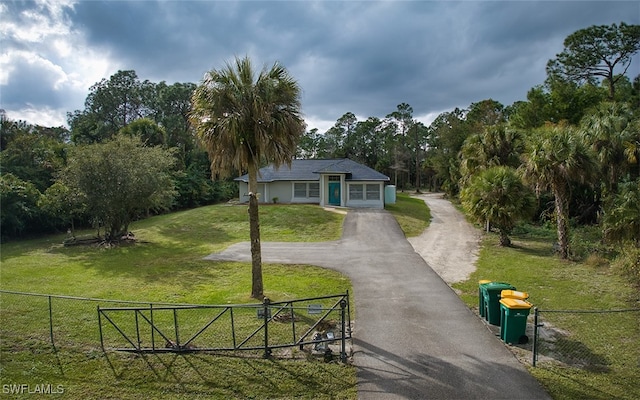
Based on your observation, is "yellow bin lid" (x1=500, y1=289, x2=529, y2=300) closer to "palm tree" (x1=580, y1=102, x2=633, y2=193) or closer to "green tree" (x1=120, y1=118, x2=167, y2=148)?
"palm tree" (x1=580, y1=102, x2=633, y2=193)

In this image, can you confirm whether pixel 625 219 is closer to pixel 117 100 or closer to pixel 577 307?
pixel 577 307

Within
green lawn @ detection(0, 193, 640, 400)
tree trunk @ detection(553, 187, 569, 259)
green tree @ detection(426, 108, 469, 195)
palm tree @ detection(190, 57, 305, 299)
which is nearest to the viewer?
green lawn @ detection(0, 193, 640, 400)

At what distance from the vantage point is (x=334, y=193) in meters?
35.6

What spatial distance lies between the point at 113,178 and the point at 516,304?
21499 mm

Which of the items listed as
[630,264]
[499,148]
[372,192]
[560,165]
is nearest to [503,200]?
[560,165]

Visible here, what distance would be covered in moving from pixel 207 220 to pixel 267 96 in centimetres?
2051

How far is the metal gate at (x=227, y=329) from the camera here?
8289 mm

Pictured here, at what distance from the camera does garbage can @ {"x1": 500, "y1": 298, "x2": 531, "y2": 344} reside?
8.77 metres

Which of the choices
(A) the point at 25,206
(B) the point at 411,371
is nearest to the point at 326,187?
(A) the point at 25,206

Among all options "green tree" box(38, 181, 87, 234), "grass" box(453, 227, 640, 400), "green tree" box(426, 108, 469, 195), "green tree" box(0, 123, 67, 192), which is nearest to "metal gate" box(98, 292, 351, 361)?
"grass" box(453, 227, 640, 400)

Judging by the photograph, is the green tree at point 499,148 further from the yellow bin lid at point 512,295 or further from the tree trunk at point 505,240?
the yellow bin lid at point 512,295

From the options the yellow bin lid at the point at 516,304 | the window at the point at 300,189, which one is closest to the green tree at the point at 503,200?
the yellow bin lid at the point at 516,304

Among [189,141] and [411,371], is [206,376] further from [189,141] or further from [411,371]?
[189,141]

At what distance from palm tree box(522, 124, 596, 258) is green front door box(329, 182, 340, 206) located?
1877cm
